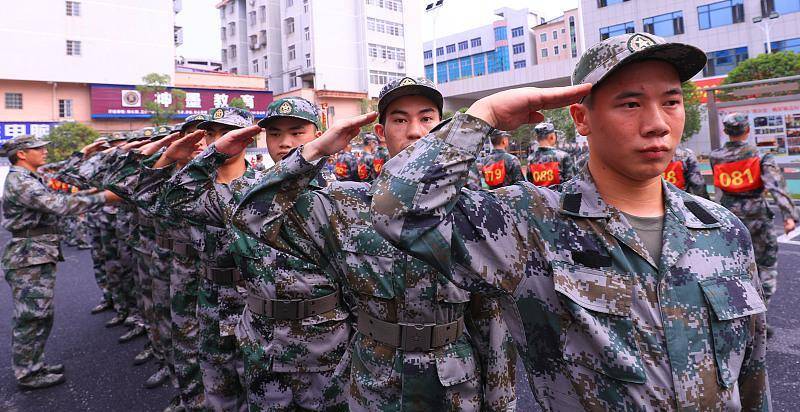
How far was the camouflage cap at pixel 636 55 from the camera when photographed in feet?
3.99

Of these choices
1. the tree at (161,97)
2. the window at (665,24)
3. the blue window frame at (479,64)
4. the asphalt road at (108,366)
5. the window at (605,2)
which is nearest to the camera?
the asphalt road at (108,366)

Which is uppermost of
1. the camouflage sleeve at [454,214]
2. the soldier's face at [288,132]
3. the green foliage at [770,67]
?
the green foliage at [770,67]

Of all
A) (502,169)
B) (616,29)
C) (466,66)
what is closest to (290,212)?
(502,169)

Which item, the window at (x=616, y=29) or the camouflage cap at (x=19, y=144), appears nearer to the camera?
the camouflage cap at (x=19, y=144)

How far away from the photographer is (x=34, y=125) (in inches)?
1172

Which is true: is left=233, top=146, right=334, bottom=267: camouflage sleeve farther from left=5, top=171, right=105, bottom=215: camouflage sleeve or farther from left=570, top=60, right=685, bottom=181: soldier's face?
left=5, top=171, right=105, bottom=215: camouflage sleeve

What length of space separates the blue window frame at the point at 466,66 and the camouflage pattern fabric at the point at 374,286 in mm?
72169

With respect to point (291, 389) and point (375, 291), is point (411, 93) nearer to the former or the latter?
point (375, 291)

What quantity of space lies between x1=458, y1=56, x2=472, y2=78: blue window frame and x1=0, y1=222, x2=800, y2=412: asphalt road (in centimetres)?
6777

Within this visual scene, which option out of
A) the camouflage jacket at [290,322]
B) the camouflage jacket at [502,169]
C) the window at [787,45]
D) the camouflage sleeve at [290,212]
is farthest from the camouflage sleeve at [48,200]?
the window at [787,45]

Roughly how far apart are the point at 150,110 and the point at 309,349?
33990mm

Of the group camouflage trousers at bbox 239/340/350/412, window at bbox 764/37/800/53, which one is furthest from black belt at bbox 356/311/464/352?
window at bbox 764/37/800/53

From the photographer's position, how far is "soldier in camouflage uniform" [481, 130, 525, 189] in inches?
259

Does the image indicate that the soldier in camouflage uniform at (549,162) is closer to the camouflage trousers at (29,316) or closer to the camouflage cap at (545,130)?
the camouflage cap at (545,130)
